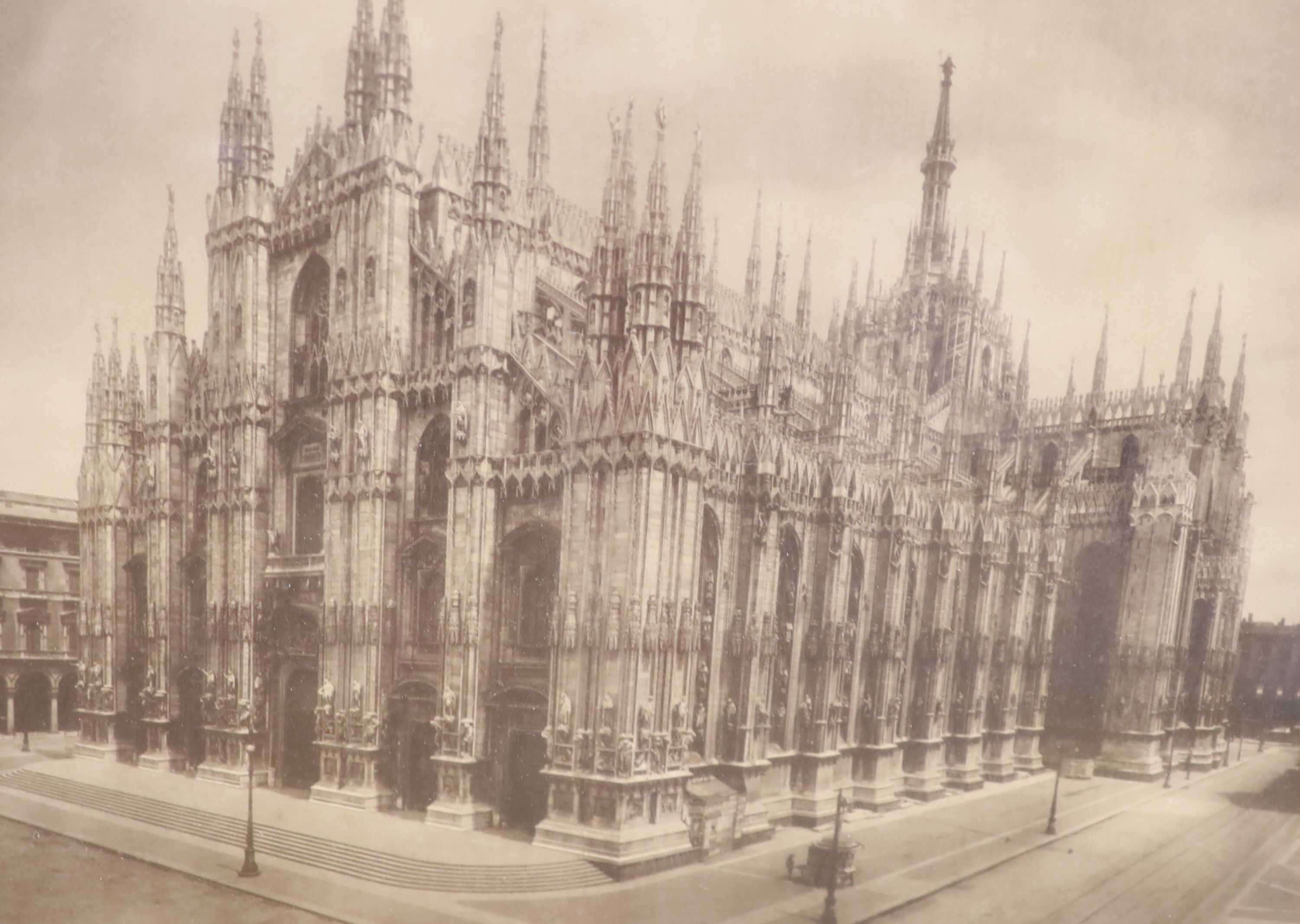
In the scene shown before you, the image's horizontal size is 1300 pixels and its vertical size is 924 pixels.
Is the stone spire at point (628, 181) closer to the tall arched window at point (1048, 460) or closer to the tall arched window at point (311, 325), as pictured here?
the tall arched window at point (311, 325)

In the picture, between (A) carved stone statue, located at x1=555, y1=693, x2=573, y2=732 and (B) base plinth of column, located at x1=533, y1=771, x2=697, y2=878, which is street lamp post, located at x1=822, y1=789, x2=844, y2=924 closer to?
(B) base plinth of column, located at x1=533, y1=771, x2=697, y2=878

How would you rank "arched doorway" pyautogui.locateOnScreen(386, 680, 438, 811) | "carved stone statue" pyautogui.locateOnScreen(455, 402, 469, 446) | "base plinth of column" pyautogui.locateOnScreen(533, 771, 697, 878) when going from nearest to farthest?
"base plinth of column" pyautogui.locateOnScreen(533, 771, 697, 878) < "carved stone statue" pyautogui.locateOnScreen(455, 402, 469, 446) < "arched doorway" pyautogui.locateOnScreen(386, 680, 438, 811)

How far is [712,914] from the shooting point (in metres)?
21.1

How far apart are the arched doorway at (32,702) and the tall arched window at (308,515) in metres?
26.6

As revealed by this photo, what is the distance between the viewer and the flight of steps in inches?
880

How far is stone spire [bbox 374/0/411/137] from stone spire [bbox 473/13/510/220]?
13.0ft

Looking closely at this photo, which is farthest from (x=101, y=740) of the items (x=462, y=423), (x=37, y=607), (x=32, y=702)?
(x=462, y=423)

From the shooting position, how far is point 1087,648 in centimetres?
4850

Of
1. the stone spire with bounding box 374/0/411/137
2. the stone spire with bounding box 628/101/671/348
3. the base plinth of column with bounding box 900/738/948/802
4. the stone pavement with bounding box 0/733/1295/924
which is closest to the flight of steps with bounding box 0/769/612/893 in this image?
the stone pavement with bounding box 0/733/1295/924

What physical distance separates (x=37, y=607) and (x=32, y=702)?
7.61 metres

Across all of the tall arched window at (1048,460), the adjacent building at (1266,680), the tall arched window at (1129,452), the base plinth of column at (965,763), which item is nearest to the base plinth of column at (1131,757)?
the adjacent building at (1266,680)

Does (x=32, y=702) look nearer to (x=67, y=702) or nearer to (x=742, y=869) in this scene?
(x=67, y=702)

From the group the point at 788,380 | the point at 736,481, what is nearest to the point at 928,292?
the point at 788,380

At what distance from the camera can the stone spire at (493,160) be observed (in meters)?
28.9
